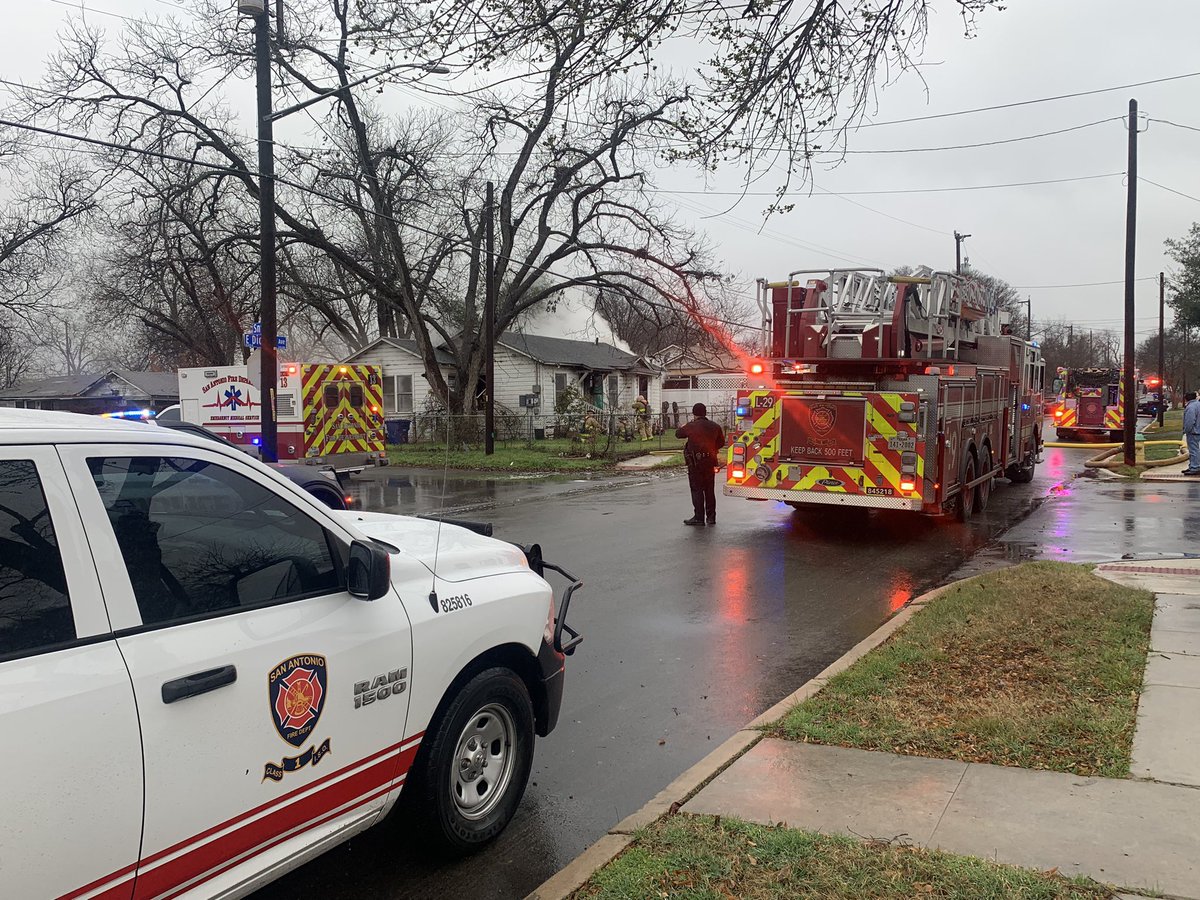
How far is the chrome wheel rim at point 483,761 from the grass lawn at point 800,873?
2.02ft

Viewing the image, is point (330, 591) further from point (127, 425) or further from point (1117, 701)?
point (1117, 701)

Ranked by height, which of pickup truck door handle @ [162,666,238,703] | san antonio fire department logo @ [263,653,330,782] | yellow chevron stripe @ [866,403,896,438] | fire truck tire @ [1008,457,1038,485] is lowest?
fire truck tire @ [1008,457,1038,485]

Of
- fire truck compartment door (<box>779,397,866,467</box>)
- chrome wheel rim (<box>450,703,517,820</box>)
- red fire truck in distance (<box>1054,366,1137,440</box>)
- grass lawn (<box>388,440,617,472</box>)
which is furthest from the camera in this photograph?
red fire truck in distance (<box>1054,366,1137,440</box>)

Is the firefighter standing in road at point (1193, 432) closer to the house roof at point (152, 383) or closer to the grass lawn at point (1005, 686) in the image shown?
the grass lawn at point (1005, 686)

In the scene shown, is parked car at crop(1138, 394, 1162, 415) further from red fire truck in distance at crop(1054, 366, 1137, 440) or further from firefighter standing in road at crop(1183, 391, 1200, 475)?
firefighter standing in road at crop(1183, 391, 1200, 475)

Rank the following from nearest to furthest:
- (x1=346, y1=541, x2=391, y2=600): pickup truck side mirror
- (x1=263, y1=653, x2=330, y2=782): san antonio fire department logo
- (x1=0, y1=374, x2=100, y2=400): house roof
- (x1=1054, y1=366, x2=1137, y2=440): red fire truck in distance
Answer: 1. (x1=263, y1=653, x2=330, y2=782): san antonio fire department logo
2. (x1=346, y1=541, x2=391, y2=600): pickup truck side mirror
3. (x1=1054, y1=366, x2=1137, y2=440): red fire truck in distance
4. (x1=0, y1=374, x2=100, y2=400): house roof

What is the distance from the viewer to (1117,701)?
5.03m

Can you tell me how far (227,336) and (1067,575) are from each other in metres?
37.0

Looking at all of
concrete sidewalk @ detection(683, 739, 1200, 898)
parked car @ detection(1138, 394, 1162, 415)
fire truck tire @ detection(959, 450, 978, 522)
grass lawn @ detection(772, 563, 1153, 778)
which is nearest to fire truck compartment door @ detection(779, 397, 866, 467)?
fire truck tire @ detection(959, 450, 978, 522)

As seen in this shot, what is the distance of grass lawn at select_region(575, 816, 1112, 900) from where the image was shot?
125 inches

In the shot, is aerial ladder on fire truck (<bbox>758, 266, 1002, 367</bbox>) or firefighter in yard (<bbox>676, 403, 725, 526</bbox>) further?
firefighter in yard (<bbox>676, 403, 725, 526</bbox>)

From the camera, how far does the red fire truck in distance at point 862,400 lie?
37.7ft

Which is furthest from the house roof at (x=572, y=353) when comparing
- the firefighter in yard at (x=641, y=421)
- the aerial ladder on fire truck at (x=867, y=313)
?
the aerial ladder on fire truck at (x=867, y=313)

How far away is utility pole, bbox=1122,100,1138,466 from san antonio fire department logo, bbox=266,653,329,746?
21.9m
